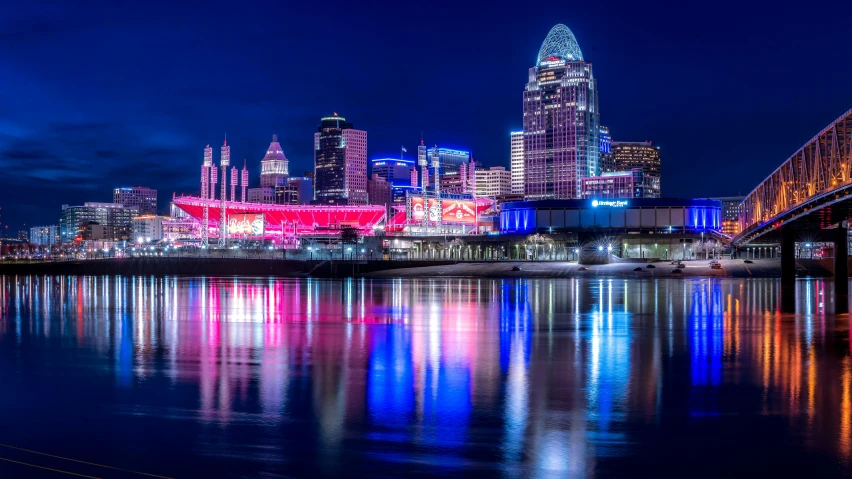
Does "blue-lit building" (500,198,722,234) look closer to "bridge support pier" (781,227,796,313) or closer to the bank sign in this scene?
the bank sign

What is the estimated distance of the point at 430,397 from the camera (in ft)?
59.6

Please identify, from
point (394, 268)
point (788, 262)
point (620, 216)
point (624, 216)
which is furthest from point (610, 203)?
point (788, 262)

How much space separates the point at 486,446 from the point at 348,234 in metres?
170

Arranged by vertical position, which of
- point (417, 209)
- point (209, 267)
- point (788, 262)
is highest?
point (417, 209)

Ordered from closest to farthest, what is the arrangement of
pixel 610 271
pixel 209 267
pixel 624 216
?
pixel 610 271 → pixel 209 267 → pixel 624 216

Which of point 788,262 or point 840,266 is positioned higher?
point 788,262

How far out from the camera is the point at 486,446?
45.9 ft

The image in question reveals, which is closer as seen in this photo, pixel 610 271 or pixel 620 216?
pixel 610 271

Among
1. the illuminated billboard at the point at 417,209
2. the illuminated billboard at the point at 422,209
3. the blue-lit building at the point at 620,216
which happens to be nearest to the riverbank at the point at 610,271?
the blue-lit building at the point at 620,216

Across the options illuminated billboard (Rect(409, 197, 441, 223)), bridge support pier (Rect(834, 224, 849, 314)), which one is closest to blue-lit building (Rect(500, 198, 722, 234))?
illuminated billboard (Rect(409, 197, 441, 223))

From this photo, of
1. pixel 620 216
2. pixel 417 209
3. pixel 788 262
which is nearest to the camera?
pixel 788 262

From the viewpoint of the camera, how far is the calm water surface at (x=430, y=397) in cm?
1329

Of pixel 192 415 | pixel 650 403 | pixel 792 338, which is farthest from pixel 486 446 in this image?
pixel 792 338

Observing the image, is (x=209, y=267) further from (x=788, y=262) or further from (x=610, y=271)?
(x=788, y=262)
